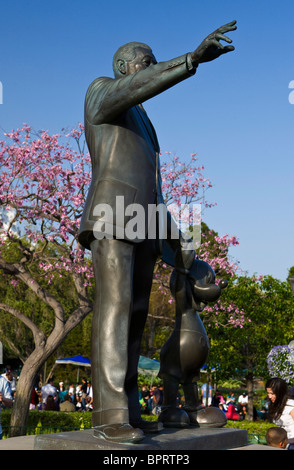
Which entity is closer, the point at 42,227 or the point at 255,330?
the point at 42,227

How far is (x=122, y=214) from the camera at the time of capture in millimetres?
3350

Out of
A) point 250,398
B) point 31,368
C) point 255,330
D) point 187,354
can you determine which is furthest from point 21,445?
point 250,398

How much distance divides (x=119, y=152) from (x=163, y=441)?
67.5 inches

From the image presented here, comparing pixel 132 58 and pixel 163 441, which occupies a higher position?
pixel 132 58

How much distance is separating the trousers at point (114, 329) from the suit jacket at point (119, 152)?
0.13 metres

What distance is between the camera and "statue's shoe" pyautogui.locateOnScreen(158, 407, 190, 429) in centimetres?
369

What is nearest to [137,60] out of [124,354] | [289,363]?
[124,354]

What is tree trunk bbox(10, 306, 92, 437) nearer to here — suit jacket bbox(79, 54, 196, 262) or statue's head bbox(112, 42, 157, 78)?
suit jacket bbox(79, 54, 196, 262)

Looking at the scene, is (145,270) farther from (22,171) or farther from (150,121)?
(22,171)

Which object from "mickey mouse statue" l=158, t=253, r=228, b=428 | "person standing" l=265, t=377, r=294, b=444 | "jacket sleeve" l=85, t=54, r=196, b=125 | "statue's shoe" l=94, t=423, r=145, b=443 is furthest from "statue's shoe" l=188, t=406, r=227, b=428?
"jacket sleeve" l=85, t=54, r=196, b=125

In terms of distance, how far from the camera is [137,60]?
3645 millimetres

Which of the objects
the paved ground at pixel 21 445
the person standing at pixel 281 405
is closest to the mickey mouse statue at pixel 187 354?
the paved ground at pixel 21 445

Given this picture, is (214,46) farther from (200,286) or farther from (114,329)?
(200,286)
